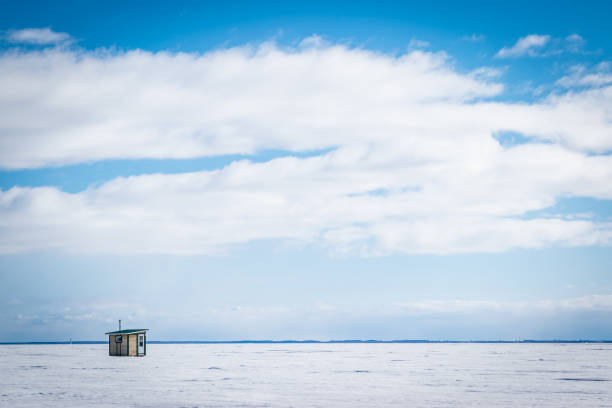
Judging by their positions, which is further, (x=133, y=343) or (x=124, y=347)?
(x=124, y=347)

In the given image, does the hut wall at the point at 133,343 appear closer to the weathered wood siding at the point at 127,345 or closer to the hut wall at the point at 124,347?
the weathered wood siding at the point at 127,345

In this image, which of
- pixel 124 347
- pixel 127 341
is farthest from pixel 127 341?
pixel 124 347

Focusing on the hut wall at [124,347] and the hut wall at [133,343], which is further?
the hut wall at [124,347]

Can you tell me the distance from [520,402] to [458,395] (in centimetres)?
426

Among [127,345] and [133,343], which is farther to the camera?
[127,345]

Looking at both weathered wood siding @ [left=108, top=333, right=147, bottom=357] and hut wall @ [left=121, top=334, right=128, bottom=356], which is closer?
weathered wood siding @ [left=108, top=333, right=147, bottom=357]

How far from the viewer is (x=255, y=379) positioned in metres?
51.5

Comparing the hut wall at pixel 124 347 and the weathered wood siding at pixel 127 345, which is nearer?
the weathered wood siding at pixel 127 345

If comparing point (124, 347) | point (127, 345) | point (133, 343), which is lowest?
point (124, 347)

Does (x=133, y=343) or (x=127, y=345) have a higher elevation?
(x=133, y=343)

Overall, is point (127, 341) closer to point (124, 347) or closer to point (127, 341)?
point (127, 341)

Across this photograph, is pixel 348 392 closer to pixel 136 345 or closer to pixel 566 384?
pixel 566 384

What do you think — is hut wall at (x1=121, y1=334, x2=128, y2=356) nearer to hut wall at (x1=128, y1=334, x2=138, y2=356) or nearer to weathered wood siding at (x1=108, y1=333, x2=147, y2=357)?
weathered wood siding at (x1=108, y1=333, x2=147, y2=357)

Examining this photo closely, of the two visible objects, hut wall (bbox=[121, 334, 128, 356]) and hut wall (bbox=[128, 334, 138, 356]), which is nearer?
hut wall (bbox=[128, 334, 138, 356])
